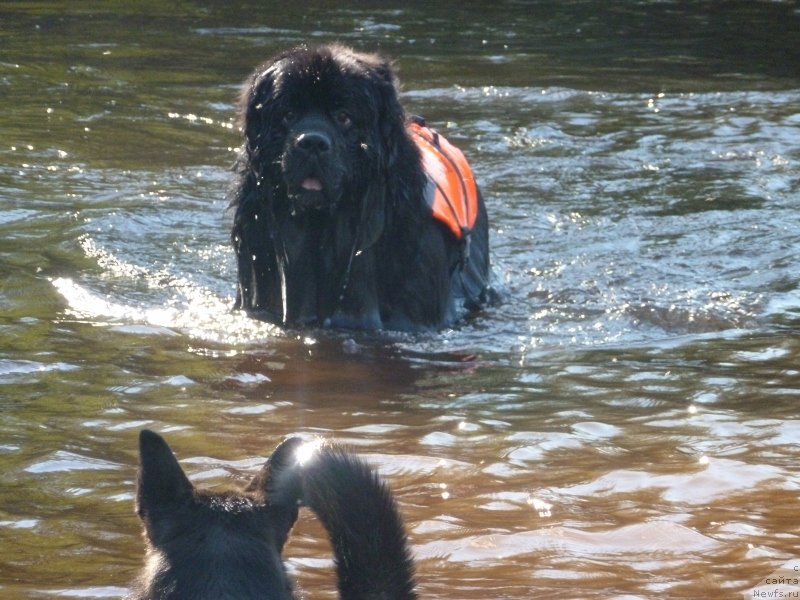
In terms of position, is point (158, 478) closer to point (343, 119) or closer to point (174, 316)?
point (343, 119)

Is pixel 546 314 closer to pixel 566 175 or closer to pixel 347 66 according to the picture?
pixel 347 66

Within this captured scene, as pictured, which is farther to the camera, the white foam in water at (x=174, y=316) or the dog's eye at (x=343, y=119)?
the white foam in water at (x=174, y=316)

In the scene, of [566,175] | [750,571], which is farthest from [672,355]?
[566,175]

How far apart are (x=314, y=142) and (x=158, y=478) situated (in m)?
3.74

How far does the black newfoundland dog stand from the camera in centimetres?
722

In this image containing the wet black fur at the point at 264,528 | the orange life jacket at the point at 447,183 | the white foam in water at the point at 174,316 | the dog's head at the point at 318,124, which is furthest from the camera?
the orange life jacket at the point at 447,183

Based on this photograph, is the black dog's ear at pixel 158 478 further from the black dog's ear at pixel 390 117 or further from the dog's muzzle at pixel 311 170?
the black dog's ear at pixel 390 117

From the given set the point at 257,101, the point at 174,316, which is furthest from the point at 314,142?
the point at 174,316

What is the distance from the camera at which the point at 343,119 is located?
286 inches

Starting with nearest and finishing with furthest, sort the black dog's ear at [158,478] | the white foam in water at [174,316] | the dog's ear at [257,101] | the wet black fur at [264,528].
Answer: the wet black fur at [264,528], the black dog's ear at [158,478], the dog's ear at [257,101], the white foam in water at [174,316]

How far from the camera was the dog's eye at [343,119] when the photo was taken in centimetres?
724

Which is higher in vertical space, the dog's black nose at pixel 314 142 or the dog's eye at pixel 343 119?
the dog's eye at pixel 343 119

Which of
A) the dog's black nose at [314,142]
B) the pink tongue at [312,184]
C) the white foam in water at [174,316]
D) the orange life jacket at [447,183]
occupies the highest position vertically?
the dog's black nose at [314,142]

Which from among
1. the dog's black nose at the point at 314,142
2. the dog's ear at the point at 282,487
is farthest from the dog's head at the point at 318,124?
the dog's ear at the point at 282,487
